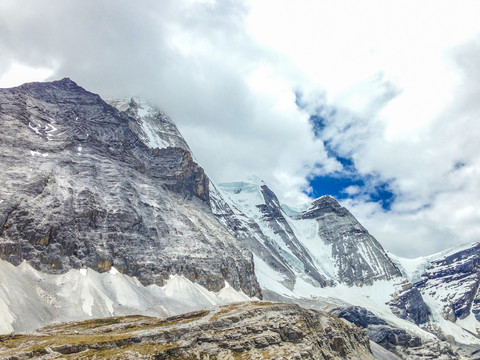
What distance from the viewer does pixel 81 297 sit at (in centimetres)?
13812

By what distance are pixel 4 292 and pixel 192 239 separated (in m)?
88.6

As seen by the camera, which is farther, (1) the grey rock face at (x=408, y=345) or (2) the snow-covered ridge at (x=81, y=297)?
(1) the grey rock face at (x=408, y=345)

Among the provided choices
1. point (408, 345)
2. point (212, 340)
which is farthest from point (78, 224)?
point (408, 345)

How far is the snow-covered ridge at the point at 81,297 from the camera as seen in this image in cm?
11894

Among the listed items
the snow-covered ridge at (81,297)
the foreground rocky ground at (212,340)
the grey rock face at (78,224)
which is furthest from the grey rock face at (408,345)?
the foreground rocky ground at (212,340)

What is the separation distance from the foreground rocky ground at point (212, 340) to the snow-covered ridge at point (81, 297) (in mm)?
31798

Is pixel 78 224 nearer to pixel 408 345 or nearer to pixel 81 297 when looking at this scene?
pixel 81 297

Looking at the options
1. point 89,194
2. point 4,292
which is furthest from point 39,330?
point 89,194

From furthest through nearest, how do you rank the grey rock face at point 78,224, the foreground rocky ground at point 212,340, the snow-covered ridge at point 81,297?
the grey rock face at point 78,224
the snow-covered ridge at point 81,297
the foreground rocky ground at point 212,340

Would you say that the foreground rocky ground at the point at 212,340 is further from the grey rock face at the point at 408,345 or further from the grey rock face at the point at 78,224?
the grey rock face at the point at 408,345

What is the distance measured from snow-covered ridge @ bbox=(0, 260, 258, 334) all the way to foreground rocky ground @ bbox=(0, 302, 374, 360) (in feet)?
104

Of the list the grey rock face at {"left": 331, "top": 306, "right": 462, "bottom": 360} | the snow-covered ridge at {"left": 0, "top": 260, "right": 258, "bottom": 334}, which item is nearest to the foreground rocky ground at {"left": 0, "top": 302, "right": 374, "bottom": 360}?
the snow-covered ridge at {"left": 0, "top": 260, "right": 258, "bottom": 334}

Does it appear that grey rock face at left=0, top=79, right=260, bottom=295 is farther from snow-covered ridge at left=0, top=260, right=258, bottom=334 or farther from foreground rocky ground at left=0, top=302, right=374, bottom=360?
foreground rocky ground at left=0, top=302, right=374, bottom=360

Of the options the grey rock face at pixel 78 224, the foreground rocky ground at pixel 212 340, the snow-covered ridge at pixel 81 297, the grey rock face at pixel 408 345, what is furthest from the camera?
the grey rock face at pixel 408 345
